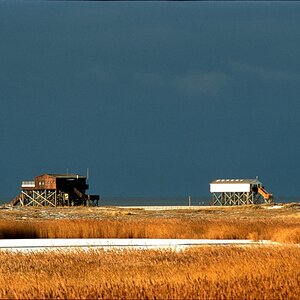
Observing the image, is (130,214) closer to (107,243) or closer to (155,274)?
(107,243)

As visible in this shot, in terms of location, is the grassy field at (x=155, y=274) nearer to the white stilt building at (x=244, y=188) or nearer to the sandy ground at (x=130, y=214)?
the sandy ground at (x=130, y=214)

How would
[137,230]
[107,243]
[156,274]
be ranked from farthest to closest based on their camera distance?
[137,230] → [107,243] → [156,274]

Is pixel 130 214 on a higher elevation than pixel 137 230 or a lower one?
higher

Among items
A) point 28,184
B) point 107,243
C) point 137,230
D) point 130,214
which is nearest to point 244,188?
point 28,184

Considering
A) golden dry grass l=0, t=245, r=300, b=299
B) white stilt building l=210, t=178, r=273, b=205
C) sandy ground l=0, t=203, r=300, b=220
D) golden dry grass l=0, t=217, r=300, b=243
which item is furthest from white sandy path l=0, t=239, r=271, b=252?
white stilt building l=210, t=178, r=273, b=205

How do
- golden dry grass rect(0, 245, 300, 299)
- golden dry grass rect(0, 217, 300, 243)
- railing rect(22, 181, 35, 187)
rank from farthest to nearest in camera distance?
railing rect(22, 181, 35, 187), golden dry grass rect(0, 217, 300, 243), golden dry grass rect(0, 245, 300, 299)

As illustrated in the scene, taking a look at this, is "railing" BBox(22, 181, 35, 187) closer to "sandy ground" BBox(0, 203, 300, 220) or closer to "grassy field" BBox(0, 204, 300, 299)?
"sandy ground" BBox(0, 203, 300, 220)

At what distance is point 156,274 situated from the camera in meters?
16.5

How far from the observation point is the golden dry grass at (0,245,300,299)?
12.9 m

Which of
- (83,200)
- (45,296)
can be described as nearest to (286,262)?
(45,296)

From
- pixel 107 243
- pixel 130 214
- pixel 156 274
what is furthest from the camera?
pixel 130 214

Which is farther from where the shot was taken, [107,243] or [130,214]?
[130,214]

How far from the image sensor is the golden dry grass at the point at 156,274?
12945 mm

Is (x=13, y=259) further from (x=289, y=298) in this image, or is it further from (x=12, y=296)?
(x=289, y=298)
